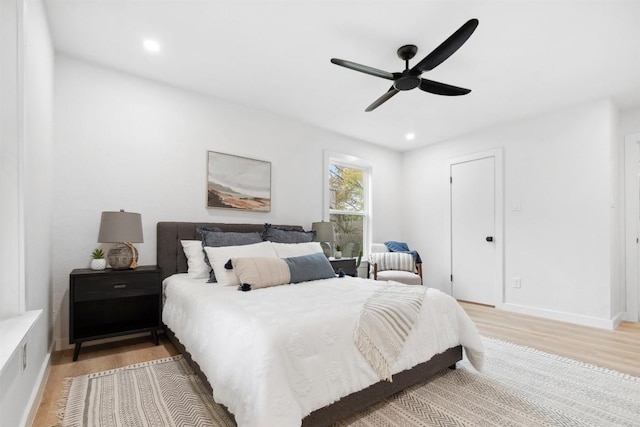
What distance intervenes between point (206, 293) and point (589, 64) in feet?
12.4

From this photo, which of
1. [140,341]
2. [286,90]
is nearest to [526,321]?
[286,90]

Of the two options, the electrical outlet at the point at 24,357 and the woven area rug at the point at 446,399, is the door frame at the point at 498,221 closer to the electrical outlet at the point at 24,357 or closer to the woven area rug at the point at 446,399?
the woven area rug at the point at 446,399

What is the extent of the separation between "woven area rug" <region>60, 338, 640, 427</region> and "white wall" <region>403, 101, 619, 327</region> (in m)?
1.55

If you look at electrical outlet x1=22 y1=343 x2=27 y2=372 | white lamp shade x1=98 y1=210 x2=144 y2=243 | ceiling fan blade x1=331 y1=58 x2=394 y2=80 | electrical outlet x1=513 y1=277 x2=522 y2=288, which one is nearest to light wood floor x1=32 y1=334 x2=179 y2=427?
electrical outlet x1=22 y1=343 x2=27 y2=372

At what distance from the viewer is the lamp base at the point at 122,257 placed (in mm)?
2650

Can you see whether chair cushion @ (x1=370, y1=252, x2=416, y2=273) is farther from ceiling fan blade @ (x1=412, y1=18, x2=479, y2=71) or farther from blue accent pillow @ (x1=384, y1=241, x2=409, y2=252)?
ceiling fan blade @ (x1=412, y1=18, x2=479, y2=71)

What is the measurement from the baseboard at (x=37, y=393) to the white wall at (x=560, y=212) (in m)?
4.75

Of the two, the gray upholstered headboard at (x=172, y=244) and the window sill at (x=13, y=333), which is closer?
the window sill at (x=13, y=333)

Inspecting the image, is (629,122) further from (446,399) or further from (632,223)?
(446,399)

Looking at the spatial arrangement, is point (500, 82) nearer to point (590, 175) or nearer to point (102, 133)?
point (590, 175)

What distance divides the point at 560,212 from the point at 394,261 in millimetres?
2104

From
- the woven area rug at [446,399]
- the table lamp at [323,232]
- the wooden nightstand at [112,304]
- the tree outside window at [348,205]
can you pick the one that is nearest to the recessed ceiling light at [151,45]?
→ the wooden nightstand at [112,304]

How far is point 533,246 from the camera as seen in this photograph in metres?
3.94

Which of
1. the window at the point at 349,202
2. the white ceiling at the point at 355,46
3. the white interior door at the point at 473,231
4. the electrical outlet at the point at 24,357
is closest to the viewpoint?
the electrical outlet at the point at 24,357
